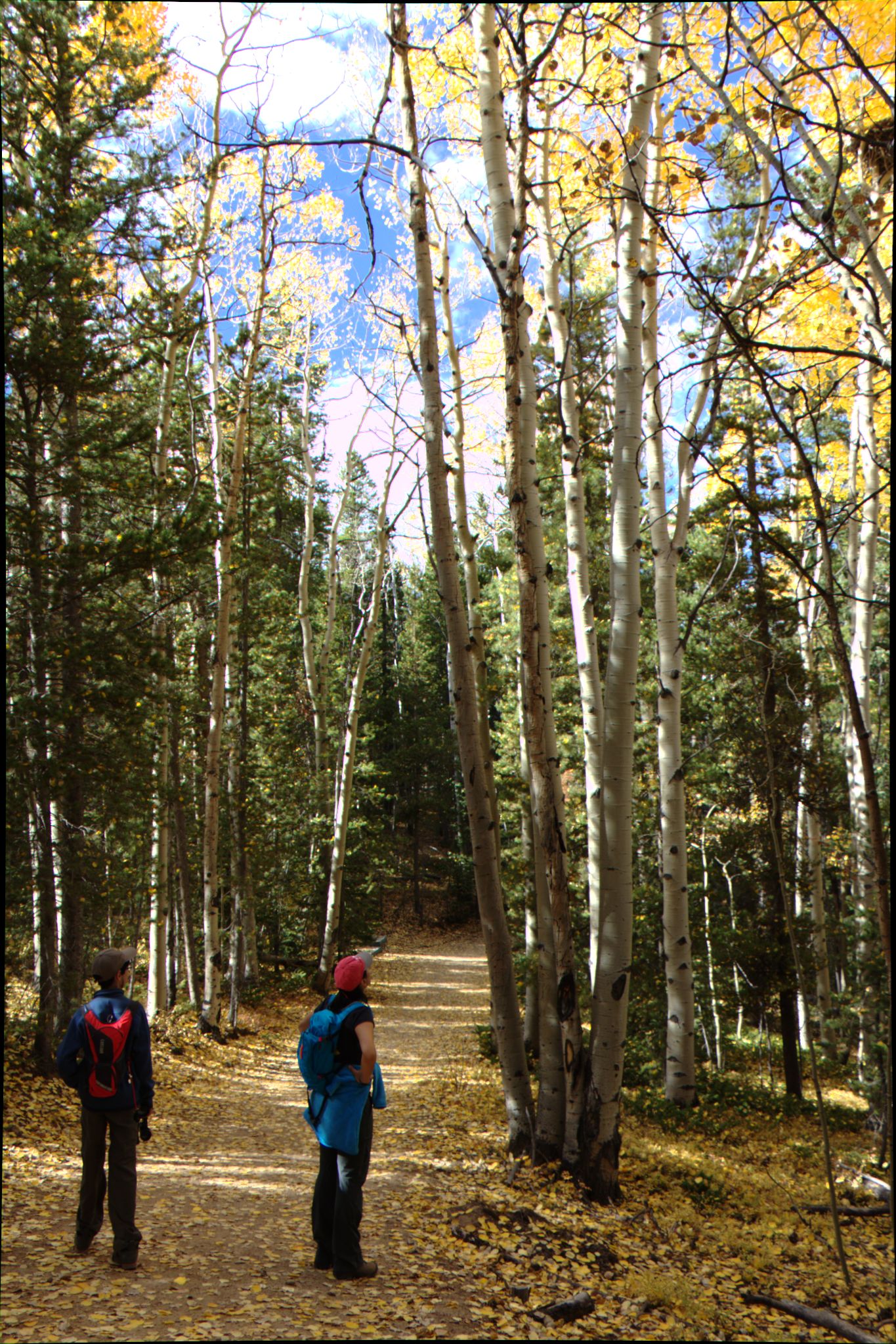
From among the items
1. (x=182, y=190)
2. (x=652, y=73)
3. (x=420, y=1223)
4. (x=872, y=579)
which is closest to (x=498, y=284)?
(x=652, y=73)

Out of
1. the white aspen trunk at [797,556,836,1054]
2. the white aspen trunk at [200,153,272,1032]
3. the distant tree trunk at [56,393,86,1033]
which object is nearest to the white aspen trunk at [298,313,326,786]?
the white aspen trunk at [200,153,272,1032]

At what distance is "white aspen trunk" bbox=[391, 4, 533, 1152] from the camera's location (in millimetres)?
5434

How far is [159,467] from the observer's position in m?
10.3

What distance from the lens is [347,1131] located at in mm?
3637

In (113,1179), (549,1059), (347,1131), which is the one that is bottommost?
(549,1059)

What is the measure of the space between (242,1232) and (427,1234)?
40.9 inches

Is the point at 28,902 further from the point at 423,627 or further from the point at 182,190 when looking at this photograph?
the point at 423,627

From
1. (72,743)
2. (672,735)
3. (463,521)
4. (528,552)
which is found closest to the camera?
(528,552)

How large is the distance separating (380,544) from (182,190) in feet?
18.9

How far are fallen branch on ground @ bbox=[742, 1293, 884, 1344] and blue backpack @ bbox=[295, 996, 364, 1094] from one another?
264 centimetres

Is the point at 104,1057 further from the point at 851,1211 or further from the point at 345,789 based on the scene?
the point at 345,789

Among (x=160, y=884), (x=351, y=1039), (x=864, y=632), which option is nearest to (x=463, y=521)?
(x=864, y=632)

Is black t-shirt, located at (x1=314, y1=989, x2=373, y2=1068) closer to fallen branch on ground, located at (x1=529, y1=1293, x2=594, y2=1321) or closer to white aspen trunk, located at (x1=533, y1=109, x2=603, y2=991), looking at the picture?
fallen branch on ground, located at (x1=529, y1=1293, x2=594, y2=1321)

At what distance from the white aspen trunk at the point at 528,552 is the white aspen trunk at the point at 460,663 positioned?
362 mm
